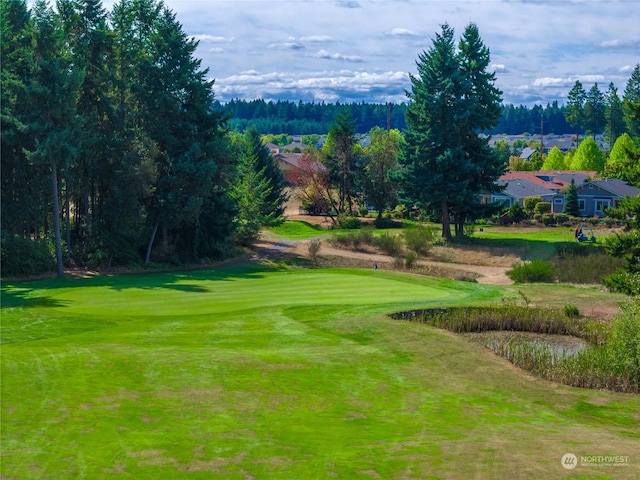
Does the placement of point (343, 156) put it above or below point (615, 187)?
above

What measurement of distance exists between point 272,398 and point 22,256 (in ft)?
89.6

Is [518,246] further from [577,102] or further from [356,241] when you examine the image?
[577,102]

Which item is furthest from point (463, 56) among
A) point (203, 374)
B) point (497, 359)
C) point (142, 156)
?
point (203, 374)

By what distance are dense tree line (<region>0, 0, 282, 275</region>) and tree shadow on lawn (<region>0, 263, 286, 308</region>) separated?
4294 millimetres

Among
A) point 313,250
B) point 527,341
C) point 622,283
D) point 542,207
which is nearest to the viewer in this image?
point 527,341

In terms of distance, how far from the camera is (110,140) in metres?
45.0

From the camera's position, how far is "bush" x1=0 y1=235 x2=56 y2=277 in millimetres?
40312

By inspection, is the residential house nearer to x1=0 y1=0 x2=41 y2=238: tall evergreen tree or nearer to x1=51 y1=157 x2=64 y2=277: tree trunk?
x1=51 y1=157 x2=64 y2=277: tree trunk

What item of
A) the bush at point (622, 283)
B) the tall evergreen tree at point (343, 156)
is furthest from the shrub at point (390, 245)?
the tall evergreen tree at point (343, 156)

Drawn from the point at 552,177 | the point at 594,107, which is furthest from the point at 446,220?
the point at 594,107

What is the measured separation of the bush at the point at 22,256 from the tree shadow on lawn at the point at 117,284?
1903mm

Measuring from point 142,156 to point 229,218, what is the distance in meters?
8.02

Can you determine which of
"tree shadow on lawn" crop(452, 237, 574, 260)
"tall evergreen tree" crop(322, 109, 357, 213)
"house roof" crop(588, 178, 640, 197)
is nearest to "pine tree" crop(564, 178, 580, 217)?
"house roof" crop(588, 178, 640, 197)

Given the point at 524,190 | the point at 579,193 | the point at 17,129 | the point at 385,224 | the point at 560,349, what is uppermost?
the point at 17,129
